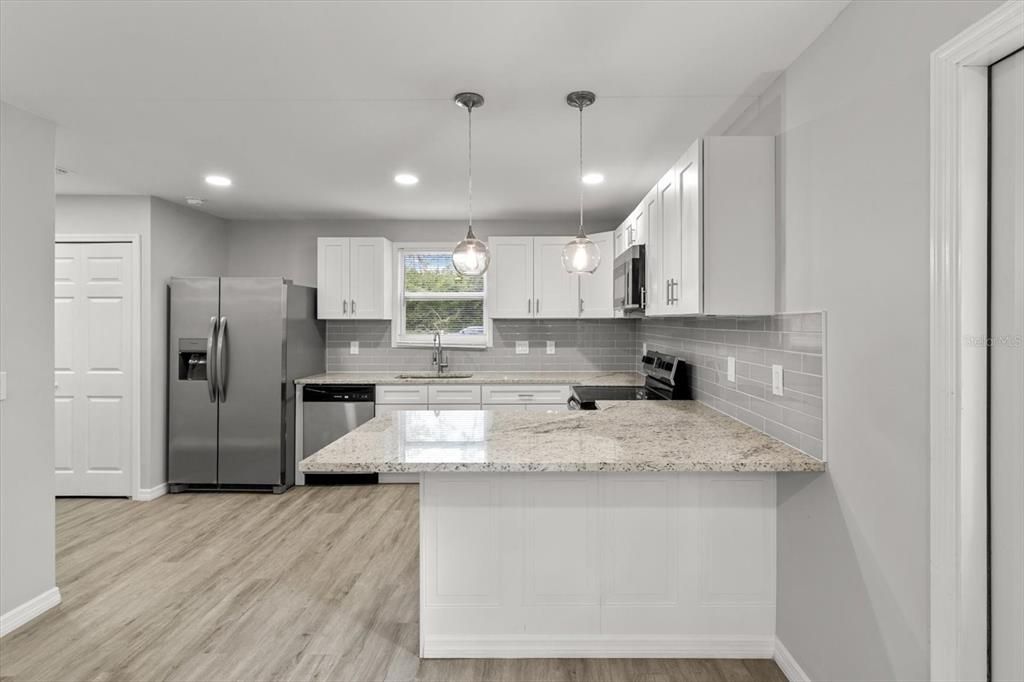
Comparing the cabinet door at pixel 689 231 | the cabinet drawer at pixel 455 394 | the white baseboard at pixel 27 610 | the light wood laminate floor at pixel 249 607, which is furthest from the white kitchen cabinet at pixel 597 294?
the white baseboard at pixel 27 610

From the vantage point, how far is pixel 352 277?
497 centimetres

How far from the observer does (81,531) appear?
11.8ft

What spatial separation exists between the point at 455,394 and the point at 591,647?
9.03ft

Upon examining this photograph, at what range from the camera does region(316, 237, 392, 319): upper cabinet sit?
16.2 feet

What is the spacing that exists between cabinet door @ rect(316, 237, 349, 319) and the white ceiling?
1.29 meters

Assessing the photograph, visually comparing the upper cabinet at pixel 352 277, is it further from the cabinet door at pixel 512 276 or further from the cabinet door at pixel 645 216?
the cabinet door at pixel 645 216

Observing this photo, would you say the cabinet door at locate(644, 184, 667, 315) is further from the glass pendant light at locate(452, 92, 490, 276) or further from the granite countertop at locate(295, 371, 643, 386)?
the granite countertop at locate(295, 371, 643, 386)

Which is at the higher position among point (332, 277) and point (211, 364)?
point (332, 277)

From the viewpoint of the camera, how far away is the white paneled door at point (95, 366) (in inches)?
167

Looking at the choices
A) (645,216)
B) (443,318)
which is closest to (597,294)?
(443,318)

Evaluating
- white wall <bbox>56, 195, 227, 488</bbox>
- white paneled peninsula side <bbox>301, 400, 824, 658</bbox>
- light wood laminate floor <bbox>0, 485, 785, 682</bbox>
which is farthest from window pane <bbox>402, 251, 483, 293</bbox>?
white paneled peninsula side <bbox>301, 400, 824, 658</bbox>

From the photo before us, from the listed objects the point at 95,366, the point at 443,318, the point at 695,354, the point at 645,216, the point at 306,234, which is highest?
the point at 306,234

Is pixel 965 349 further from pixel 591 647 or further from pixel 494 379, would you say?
pixel 494 379

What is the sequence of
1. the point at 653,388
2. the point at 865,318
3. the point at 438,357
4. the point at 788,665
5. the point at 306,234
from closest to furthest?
the point at 865,318 → the point at 788,665 → the point at 653,388 → the point at 438,357 → the point at 306,234
